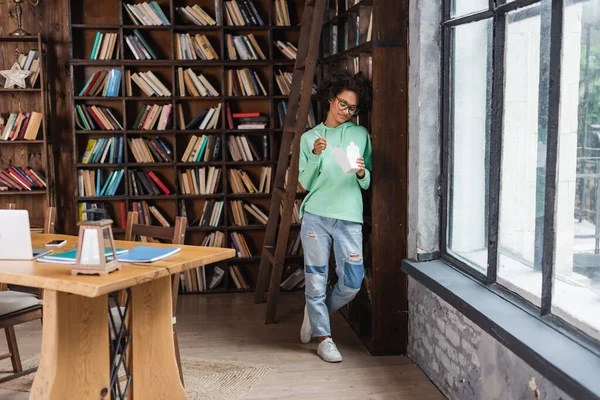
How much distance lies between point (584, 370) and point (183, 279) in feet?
13.8

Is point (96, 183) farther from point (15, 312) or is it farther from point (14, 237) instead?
point (14, 237)

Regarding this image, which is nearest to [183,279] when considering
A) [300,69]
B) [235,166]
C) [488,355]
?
[235,166]

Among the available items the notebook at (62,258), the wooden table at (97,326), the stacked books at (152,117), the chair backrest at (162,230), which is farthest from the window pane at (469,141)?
the stacked books at (152,117)

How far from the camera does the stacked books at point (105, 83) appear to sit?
19.1ft

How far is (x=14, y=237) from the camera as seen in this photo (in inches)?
120

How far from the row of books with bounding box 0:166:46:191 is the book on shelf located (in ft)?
2.44

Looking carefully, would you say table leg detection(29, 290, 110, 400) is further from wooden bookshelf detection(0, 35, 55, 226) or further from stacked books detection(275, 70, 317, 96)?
stacked books detection(275, 70, 317, 96)

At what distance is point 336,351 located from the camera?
13.9ft

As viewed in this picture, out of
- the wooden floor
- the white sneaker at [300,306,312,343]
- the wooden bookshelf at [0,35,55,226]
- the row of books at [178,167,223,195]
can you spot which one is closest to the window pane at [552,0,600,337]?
the wooden floor

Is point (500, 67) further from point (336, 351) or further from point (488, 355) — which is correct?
point (336, 351)

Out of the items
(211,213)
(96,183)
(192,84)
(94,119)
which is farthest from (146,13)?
(211,213)

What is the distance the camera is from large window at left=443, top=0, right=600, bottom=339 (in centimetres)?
254

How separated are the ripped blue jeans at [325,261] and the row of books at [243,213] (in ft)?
5.73

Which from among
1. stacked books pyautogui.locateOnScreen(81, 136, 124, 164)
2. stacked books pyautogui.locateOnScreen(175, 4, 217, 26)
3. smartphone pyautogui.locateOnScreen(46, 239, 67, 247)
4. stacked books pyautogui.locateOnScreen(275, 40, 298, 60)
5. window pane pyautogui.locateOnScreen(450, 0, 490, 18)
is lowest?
smartphone pyautogui.locateOnScreen(46, 239, 67, 247)
